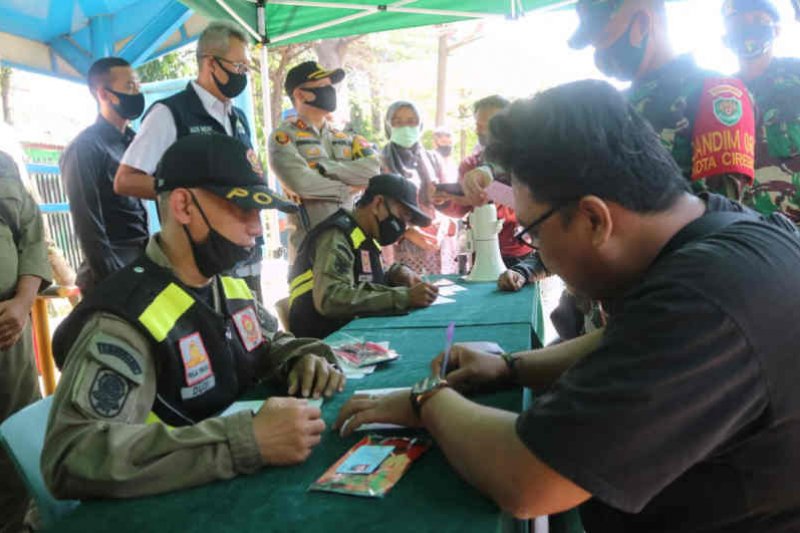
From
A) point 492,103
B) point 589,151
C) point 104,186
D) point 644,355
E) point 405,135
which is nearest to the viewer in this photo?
point 644,355

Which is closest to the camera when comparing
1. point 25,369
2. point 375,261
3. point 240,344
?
point 240,344

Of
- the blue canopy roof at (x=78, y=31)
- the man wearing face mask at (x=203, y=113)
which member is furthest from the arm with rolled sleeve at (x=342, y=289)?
the blue canopy roof at (x=78, y=31)

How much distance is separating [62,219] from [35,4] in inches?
122

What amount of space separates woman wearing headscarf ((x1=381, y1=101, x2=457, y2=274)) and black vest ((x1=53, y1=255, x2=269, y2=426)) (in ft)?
9.38

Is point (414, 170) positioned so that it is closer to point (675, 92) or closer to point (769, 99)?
point (769, 99)

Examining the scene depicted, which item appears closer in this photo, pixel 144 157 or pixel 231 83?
pixel 144 157

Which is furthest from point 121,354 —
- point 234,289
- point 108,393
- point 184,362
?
point 234,289

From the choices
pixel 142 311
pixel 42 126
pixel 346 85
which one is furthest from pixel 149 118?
pixel 346 85

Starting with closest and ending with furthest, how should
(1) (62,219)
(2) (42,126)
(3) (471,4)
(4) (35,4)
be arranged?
(4) (35,4), (3) (471,4), (1) (62,219), (2) (42,126)

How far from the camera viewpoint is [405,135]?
Result: 182 inches

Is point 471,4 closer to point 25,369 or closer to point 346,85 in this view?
point 25,369

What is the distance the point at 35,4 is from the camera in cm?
375

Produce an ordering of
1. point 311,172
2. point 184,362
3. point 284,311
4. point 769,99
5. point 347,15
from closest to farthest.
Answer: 1. point 184,362
2. point 769,99
3. point 284,311
4. point 311,172
5. point 347,15

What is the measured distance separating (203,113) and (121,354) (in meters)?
1.93
